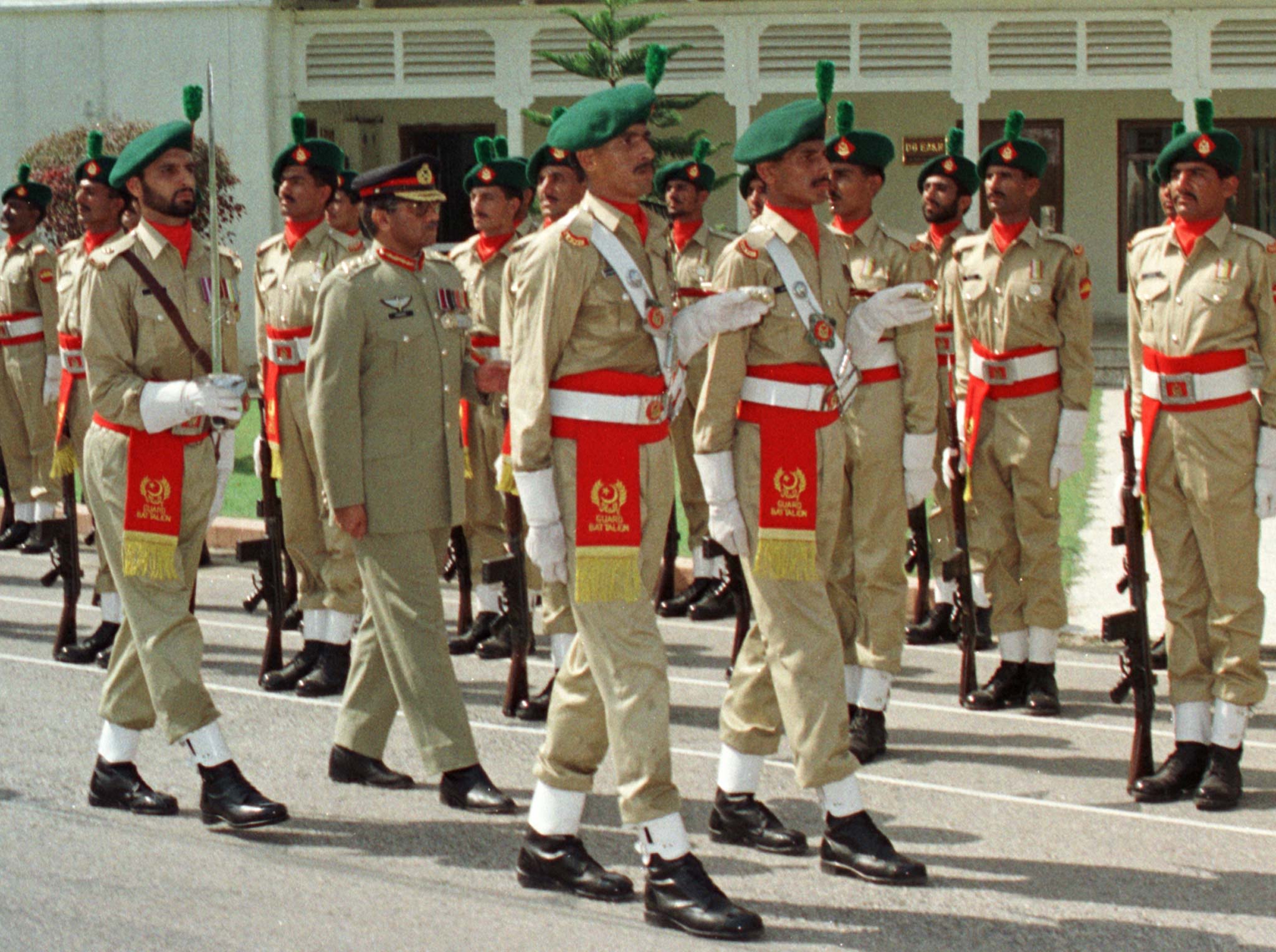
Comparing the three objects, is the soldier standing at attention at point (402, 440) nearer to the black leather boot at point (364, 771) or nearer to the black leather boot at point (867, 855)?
the black leather boot at point (364, 771)

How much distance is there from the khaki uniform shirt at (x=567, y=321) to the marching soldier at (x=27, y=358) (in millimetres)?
6919

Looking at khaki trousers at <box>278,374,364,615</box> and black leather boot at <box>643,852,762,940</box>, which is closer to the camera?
black leather boot at <box>643,852,762,940</box>

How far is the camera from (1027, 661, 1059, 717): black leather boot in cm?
785

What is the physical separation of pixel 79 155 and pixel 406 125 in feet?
28.3

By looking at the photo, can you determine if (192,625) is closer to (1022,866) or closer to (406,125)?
(1022,866)

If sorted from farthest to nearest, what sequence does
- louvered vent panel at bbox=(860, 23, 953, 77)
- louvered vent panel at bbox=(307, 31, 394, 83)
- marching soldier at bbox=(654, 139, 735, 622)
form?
louvered vent panel at bbox=(307, 31, 394, 83) < louvered vent panel at bbox=(860, 23, 953, 77) < marching soldier at bbox=(654, 139, 735, 622)

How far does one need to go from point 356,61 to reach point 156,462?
18764 millimetres

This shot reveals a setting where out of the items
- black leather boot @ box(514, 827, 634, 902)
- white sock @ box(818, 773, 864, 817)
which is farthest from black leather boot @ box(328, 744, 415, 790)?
white sock @ box(818, 773, 864, 817)

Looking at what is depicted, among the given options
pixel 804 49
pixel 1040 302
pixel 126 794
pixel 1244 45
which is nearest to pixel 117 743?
pixel 126 794

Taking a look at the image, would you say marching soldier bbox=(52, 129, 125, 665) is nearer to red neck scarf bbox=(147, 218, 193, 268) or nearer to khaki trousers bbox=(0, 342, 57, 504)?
khaki trousers bbox=(0, 342, 57, 504)

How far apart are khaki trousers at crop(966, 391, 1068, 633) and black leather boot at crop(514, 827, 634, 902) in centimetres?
282

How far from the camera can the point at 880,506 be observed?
23.0 feet

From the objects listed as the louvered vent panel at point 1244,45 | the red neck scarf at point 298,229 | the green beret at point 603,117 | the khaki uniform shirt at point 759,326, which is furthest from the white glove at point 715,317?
the louvered vent panel at point 1244,45

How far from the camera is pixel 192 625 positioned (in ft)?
20.5
